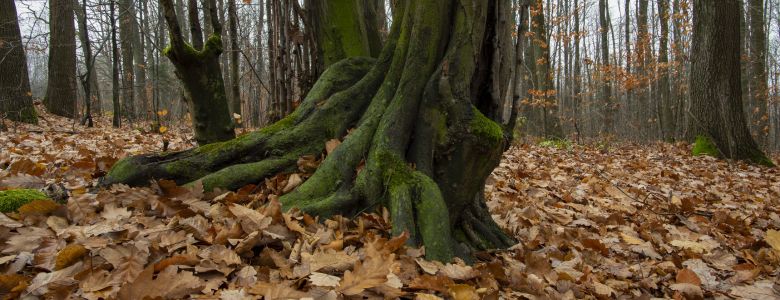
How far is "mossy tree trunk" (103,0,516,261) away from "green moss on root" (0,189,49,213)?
37cm

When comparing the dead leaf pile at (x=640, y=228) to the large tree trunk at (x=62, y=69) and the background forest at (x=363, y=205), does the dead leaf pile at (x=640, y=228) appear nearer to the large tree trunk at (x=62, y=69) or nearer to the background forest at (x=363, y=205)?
the background forest at (x=363, y=205)

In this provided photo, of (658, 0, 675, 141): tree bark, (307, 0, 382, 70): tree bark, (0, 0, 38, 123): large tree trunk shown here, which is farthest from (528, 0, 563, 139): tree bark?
(0, 0, 38, 123): large tree trunk

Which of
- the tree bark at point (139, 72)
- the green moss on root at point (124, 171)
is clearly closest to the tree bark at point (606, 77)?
the tree bark at point (139, 72)

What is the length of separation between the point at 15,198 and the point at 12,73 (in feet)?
28.0

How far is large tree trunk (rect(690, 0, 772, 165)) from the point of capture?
786 cm

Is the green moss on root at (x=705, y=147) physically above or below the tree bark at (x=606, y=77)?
below

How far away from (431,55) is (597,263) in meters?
1.68

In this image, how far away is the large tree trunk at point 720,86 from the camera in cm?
786

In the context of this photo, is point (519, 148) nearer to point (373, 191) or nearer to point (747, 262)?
point (747, 262)

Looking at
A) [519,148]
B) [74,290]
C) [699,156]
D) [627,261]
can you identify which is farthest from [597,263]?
[699,156]

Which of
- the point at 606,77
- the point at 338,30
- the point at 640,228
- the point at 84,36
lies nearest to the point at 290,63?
the point at 338,30

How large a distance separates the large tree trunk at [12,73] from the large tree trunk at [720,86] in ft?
38.9

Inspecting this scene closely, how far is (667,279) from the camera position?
267 cm

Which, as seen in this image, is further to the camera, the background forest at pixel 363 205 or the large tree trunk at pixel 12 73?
the large tree trunk at pixel 12 73
